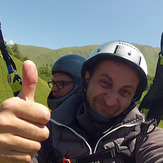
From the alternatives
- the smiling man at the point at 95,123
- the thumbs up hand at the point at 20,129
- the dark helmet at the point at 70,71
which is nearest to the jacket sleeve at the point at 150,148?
the smiling man at the point at 95,123

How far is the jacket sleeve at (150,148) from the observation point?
1.63m

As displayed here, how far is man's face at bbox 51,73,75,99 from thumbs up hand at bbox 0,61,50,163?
242 cm

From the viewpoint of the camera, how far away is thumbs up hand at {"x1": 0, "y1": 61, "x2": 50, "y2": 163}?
3.63ft

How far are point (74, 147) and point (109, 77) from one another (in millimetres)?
839

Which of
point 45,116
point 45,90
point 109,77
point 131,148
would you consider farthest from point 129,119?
point 45,90

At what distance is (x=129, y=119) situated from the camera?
2.08m

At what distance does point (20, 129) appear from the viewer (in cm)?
112

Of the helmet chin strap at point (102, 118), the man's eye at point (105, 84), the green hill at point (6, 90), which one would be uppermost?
the man's eye at point (105, 84)

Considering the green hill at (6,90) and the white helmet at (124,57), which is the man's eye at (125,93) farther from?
the green hill at (6,90)

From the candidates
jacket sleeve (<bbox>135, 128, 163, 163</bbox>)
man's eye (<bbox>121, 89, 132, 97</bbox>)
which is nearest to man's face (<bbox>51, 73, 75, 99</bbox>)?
man's eye (<bbox>121, 89, 132, 97</bbox>)

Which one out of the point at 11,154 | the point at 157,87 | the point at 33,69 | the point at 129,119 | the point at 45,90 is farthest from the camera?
the point at 45,90

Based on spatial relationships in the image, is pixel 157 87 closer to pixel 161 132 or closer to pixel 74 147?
pixel 161 132

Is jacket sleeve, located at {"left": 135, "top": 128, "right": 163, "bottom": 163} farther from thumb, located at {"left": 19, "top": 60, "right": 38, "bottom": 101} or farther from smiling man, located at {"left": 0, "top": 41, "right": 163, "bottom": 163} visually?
thumb, located at {"left": 19, "top": 60, "right": 38, "bottom": 101}

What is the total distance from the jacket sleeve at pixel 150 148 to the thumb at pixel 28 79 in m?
1.12
